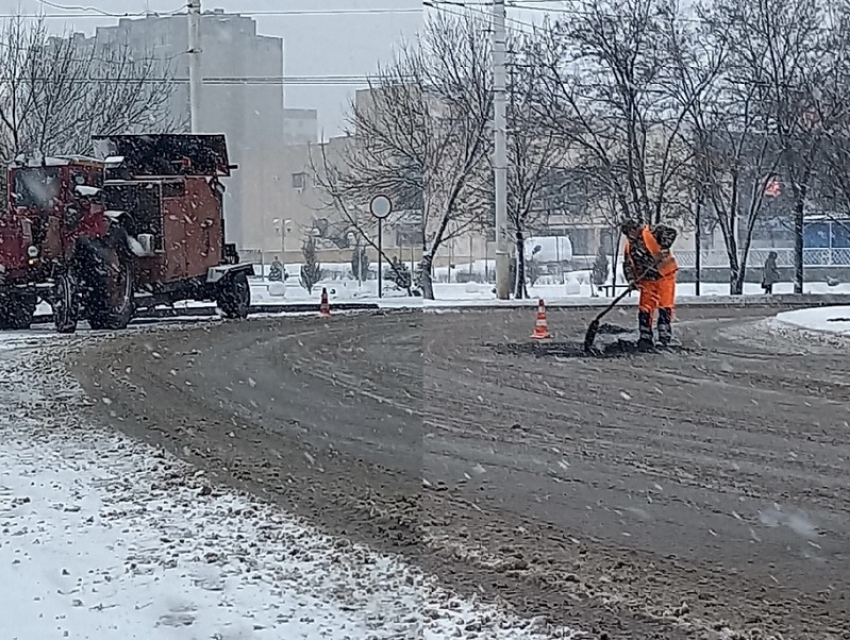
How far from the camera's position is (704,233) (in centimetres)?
4394

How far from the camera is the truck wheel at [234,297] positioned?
83.5 ft

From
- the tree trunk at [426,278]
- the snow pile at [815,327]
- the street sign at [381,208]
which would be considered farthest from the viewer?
the tree trunk at [426,278]

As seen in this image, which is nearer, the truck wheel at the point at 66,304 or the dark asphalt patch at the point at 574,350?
the dark asphalt patch at the point at 574,350

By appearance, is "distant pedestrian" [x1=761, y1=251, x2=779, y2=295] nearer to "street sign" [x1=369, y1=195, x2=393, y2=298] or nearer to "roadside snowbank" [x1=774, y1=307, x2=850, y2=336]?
"street sign" [x1=369, y1=195, x2=393, y2=298]

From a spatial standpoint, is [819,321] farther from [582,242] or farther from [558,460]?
[582,242]

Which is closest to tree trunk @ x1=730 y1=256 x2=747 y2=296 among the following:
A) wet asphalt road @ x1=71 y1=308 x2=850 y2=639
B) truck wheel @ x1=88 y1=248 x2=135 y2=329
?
wet asphalt road @ x1=71 y1=308 x2=850 y2=639

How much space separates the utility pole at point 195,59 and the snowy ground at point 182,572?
21.6 meters

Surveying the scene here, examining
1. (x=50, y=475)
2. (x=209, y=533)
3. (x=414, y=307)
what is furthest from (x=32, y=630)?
(x=414, y=307)

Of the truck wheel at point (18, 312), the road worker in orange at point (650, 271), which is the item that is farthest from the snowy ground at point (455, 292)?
the road worker in orange at point (650, 271)

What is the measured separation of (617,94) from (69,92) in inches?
611

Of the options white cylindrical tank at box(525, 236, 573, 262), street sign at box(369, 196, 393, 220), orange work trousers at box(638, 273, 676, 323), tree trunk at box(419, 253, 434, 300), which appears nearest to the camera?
orange work trousers at box(638, 273, 676, 323)

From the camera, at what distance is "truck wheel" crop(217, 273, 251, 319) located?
25453 millimetres

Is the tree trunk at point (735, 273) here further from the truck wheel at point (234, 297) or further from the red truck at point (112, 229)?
the red truck at point (112, 229)

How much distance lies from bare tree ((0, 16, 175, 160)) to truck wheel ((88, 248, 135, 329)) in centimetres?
1169
